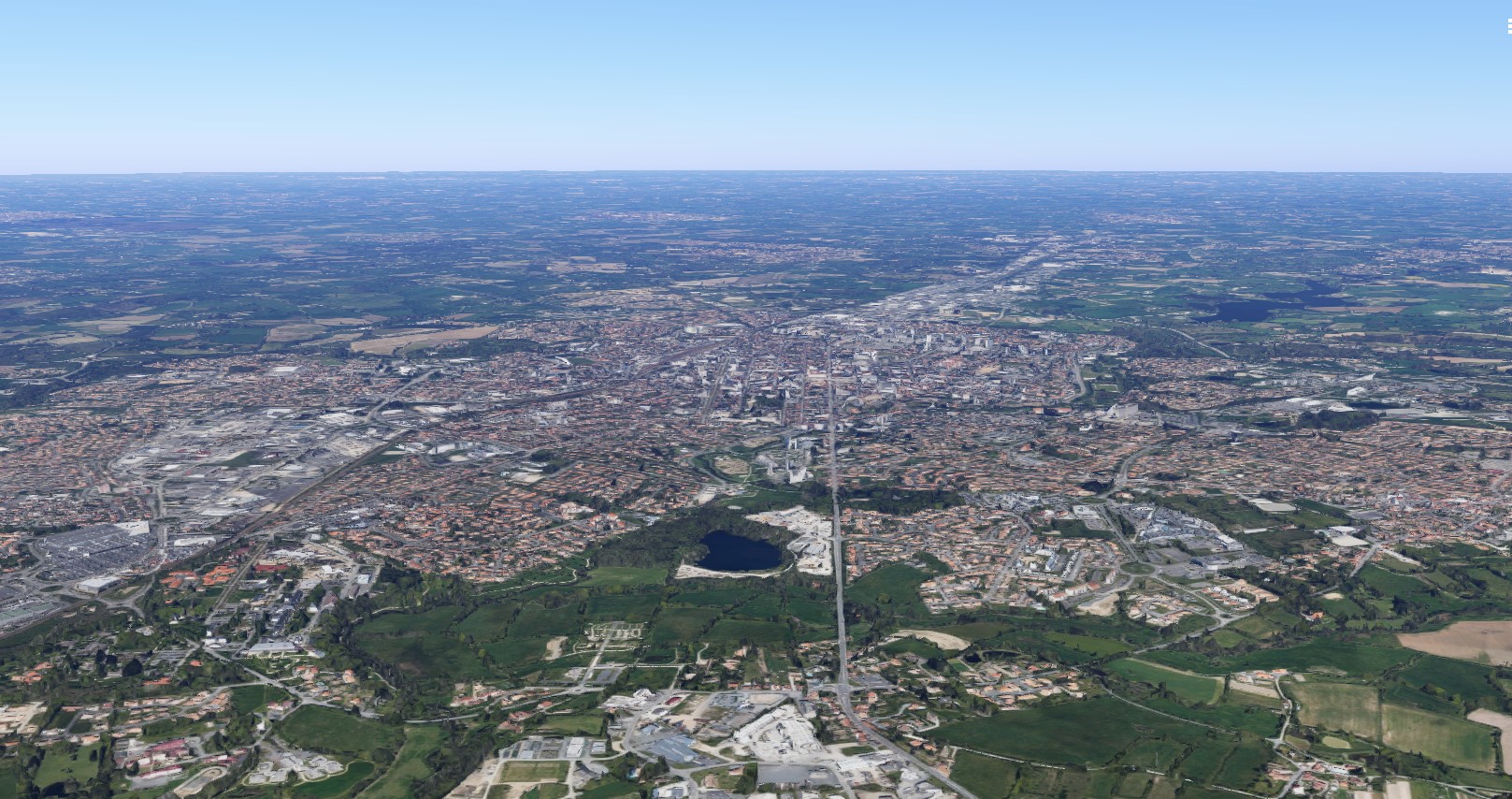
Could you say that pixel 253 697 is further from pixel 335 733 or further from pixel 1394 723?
pixel 1394 723

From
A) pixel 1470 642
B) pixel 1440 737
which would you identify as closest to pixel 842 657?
pixel 1440 737

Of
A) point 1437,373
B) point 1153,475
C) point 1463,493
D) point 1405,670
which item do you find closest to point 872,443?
point 1153,475

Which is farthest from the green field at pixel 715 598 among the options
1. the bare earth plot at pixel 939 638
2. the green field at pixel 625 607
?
the bare earth plot at pixel 939 638

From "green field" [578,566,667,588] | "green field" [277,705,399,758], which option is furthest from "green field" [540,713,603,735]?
"green field" [578,566,667,588]

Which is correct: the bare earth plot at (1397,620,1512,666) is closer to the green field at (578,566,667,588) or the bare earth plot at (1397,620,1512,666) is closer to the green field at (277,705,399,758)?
the green field at (578,566,667,588)

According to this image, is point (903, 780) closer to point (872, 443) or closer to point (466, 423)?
point (872, 443)

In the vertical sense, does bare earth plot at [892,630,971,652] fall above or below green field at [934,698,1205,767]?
below
